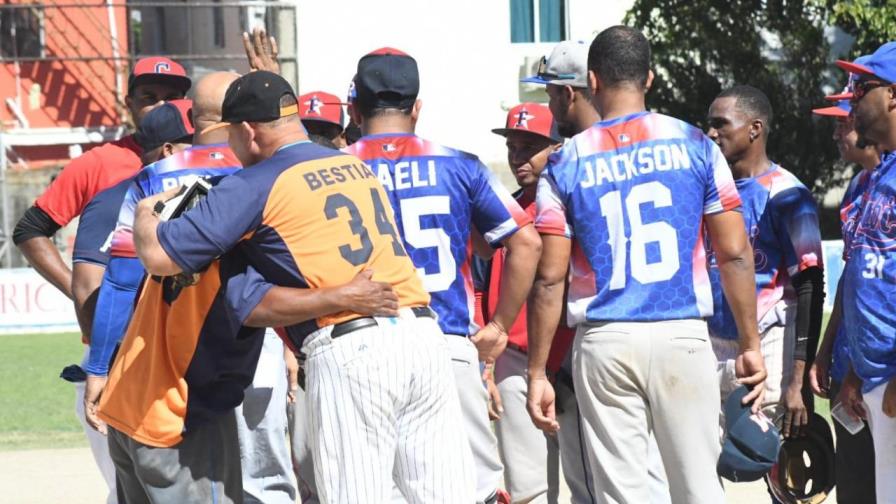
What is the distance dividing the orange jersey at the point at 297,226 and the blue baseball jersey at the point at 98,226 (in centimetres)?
186

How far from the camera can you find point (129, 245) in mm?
5965

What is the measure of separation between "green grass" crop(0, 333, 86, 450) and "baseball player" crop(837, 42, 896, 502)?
7280mm

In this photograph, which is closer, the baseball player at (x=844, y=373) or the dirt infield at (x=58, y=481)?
the baseball player at (x=844, y=373)

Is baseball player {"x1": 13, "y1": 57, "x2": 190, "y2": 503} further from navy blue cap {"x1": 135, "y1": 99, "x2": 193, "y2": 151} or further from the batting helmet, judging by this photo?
the batting helmet

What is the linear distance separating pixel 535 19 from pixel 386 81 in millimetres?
23852

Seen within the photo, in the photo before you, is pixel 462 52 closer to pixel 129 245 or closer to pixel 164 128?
pixel 164 128

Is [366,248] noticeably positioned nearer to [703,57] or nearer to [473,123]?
[703,57]

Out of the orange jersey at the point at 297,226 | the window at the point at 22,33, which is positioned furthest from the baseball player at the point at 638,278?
the window at the point at 22,33

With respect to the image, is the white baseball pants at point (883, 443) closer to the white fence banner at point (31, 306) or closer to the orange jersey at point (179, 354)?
the orange jersey at point (179, 354)

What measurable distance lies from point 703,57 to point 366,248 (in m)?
22.2

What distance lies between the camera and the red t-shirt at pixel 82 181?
7113 mm

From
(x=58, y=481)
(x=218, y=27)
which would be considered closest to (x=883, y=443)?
(x=58, y=481)

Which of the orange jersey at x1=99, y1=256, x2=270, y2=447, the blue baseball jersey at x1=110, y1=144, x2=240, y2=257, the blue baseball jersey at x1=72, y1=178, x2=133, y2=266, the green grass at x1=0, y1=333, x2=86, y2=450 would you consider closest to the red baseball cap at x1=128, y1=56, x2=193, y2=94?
the blue baseball jersey at x1=72, y1=178, x2=133, y2=266

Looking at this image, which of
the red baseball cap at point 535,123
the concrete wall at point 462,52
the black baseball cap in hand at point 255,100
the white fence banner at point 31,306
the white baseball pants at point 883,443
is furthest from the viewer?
the concrete wall at point 462,52
